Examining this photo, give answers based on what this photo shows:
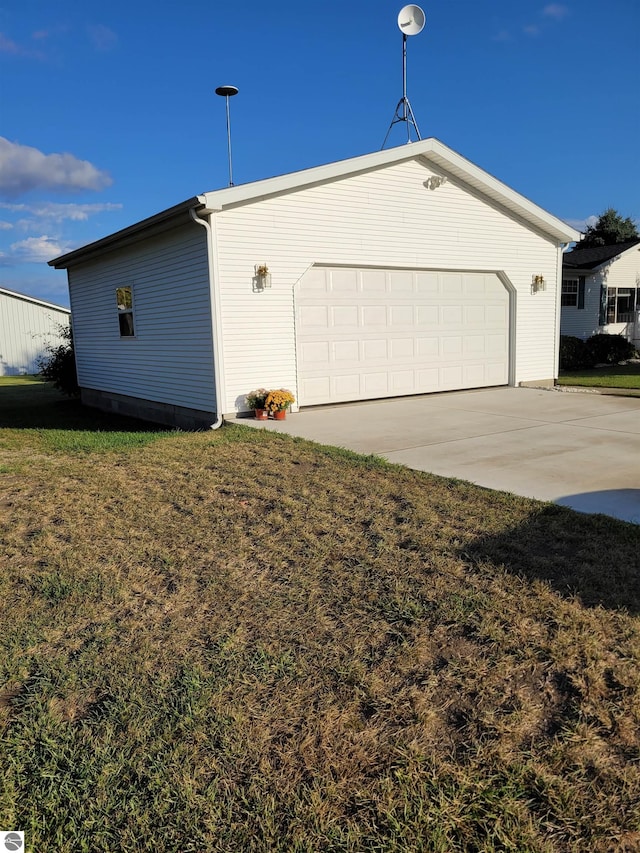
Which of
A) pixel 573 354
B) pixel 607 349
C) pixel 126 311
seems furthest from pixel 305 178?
pixel 607 349

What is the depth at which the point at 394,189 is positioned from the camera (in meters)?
10.3

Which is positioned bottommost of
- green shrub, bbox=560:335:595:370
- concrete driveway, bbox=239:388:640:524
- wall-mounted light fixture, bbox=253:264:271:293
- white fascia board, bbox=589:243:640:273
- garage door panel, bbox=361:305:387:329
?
concrete driveway, bbox=239:388:640:524

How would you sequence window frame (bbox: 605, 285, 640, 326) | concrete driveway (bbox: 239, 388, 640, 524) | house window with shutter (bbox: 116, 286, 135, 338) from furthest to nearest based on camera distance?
1. window frame (bbox: 605, 285, 640, 326)
2. house window with shutter (bbox: 116, 286, 135, 338)
3. concrete driveway (bbox: 239, 388, 640, 524)

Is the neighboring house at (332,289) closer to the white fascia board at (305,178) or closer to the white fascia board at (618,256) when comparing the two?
the white fascia board at (305,178)

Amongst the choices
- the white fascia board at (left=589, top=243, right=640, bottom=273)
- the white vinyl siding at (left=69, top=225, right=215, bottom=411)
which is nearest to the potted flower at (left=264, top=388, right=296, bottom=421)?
the white vinyl siding at (left=69, top=225, right=215, bottom=411)

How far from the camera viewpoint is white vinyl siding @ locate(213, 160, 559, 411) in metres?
8.95

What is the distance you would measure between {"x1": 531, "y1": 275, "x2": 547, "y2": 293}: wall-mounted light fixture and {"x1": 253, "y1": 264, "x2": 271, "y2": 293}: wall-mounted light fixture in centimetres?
620

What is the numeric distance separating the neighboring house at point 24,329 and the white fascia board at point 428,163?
21.8m

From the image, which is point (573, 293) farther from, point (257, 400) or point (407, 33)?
point (257, 400)

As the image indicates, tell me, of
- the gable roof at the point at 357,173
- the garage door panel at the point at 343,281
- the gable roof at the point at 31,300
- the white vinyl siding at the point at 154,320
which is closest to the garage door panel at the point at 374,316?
the garage door panel at the point at 343,281

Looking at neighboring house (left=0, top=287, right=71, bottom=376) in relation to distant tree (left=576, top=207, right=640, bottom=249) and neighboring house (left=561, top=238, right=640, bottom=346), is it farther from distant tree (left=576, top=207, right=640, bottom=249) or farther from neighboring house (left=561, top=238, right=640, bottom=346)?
distant tree (left=576, top=207, right=640, bottom=249)

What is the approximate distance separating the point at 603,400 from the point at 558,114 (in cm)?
1087

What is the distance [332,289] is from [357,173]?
193cm

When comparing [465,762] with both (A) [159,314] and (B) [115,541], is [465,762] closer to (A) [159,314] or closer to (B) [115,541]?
(B) [115,541]
